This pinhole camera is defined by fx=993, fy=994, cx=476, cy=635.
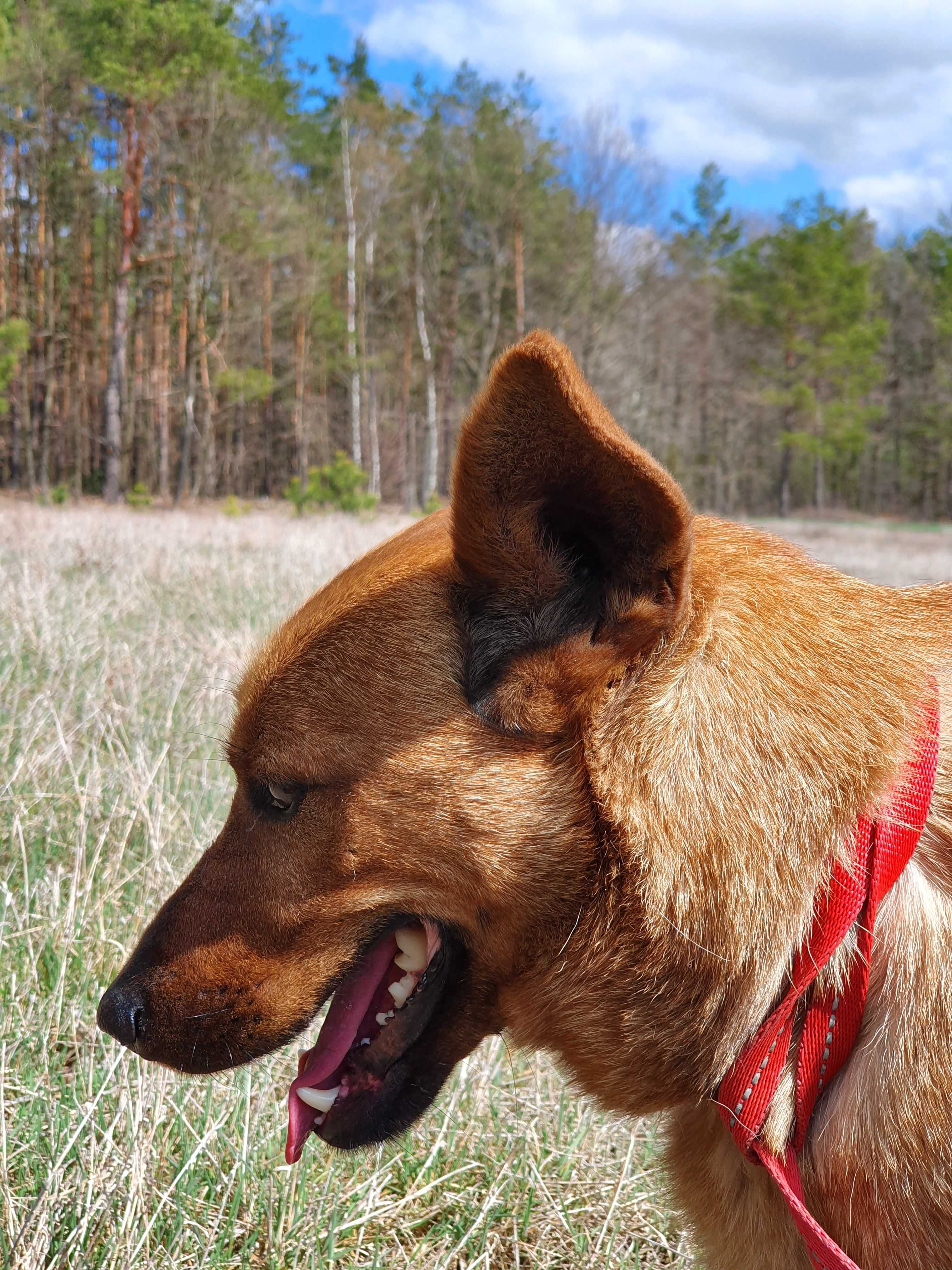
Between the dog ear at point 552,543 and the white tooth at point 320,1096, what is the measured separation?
0.73 m

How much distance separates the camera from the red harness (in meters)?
1.45

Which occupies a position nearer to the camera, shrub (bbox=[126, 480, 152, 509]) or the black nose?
the black nose

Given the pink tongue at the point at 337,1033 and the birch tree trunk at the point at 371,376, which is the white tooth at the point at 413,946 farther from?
the birch tree trunk at the point at 371,376

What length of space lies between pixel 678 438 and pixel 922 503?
1898 centimetres

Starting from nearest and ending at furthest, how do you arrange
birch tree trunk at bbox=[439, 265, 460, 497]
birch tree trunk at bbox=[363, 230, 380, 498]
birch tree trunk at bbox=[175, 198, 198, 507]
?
birch tree trunk at bbox=[175, 198, 198, 507]
birch tree trunk at bbox=[363, 230, 380, 498]
birch tree trunk at bbox=[439, 265, 460, 497]

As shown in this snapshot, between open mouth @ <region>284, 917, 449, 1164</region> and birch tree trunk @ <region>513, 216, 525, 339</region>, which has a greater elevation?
birch tree trunk @ <region>513, 216, 525, 339</region>

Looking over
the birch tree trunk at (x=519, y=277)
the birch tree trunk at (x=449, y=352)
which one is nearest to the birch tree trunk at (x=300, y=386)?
the birch tree trunk at (x=449, y=352)

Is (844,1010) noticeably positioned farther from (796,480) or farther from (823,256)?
(796,480)

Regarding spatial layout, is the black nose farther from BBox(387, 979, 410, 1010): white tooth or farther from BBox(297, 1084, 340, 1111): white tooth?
BBox(387, 979, 410, 1010): white tooth

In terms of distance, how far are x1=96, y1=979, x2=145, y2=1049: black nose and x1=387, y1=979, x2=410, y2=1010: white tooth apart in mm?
442

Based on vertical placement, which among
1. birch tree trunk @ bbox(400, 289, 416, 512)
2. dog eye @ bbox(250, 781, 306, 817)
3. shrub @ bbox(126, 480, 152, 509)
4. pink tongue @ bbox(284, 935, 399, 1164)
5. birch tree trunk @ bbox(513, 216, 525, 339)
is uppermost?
birch tree trunk @ bbox(513, 216, 525, 339)

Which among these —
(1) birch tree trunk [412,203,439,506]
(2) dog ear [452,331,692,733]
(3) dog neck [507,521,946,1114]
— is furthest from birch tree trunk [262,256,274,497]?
(3) dog neck [507,521,946,1114]

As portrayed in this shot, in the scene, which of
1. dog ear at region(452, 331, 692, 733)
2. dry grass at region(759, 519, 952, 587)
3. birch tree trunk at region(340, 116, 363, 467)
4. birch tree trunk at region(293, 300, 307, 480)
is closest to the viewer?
dog ear at region(452, 331, 692, 733)

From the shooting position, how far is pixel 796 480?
65562mm
